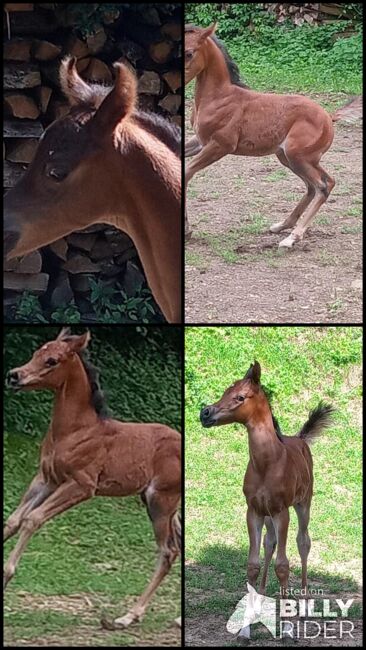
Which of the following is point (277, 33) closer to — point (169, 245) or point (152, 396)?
point (169, 245)

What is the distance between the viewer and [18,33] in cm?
365

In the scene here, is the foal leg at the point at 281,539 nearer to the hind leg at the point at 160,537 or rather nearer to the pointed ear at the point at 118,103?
the hind leg at the point at 160,537

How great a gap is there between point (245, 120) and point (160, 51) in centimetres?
32

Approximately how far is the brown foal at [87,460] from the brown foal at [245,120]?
685 mm

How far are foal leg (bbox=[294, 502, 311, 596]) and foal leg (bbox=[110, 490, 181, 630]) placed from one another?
39 centimetres

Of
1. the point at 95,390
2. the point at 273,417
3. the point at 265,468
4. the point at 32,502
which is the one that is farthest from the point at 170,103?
the point at 32,502

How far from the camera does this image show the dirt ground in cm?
376

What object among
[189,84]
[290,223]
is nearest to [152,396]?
[290,223]

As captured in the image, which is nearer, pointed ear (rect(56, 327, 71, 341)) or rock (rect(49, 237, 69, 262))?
pointed ear (rect(56, 327, 71, 341))

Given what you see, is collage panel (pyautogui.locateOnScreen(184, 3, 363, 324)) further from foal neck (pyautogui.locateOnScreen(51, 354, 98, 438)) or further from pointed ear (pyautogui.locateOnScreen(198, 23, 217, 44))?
foal neck (pyautogui.locateOnScreen(51, 354, 98, 438))

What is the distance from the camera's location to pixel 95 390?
3650 millimetres

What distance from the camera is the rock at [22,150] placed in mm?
3660

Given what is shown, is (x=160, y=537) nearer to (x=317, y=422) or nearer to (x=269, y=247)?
(x=317, y=422)

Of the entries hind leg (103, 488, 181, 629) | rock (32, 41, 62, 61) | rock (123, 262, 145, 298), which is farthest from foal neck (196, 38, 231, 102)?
hind leg (103, 488, 181, 629)
